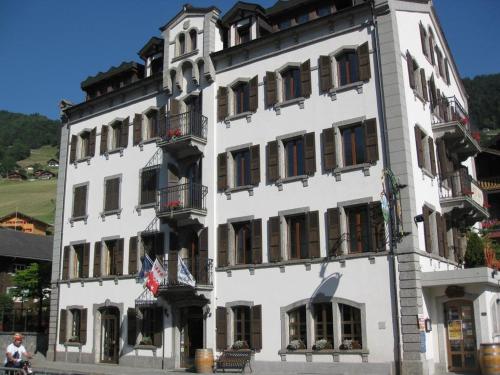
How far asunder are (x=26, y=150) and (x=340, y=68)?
185 meters

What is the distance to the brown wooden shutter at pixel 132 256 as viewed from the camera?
28.6 meters

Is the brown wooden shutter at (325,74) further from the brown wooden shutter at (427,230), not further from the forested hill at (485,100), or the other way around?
the forested hill at (485,100)

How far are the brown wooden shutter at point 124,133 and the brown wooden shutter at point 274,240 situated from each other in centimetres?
1091

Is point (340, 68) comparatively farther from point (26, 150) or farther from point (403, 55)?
point (26, 150)

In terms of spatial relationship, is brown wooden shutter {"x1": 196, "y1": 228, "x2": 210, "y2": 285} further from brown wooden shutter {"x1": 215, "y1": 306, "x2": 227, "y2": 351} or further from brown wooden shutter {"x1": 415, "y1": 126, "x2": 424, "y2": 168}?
brown wooden shutter {"x1": 415, "y1": 126, "x2": 424, "y2": 168}

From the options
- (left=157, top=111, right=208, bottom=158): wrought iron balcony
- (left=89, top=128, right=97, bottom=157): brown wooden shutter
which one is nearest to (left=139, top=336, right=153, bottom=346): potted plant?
(left=157, top=111, right=208, bottom=158): wrought iron balcony

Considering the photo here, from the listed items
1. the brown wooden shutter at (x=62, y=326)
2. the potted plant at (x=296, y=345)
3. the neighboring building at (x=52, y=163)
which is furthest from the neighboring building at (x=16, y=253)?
the neighboring building at (x=52, y=163)

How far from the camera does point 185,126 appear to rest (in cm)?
2795

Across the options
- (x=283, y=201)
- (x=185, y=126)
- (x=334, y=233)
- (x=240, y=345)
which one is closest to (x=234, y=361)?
(x=240, y=345)

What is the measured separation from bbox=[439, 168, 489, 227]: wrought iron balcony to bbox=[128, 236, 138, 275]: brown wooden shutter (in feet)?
47.9

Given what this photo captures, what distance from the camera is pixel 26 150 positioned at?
192m

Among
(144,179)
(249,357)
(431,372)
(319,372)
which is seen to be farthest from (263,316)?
Answer: (144,179)

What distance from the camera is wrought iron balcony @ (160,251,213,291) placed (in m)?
24.5

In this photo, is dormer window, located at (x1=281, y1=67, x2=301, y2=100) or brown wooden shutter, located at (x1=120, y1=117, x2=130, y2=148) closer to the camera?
dormer window, located at (x1=281, y1=67, x2=301, y2=100)
